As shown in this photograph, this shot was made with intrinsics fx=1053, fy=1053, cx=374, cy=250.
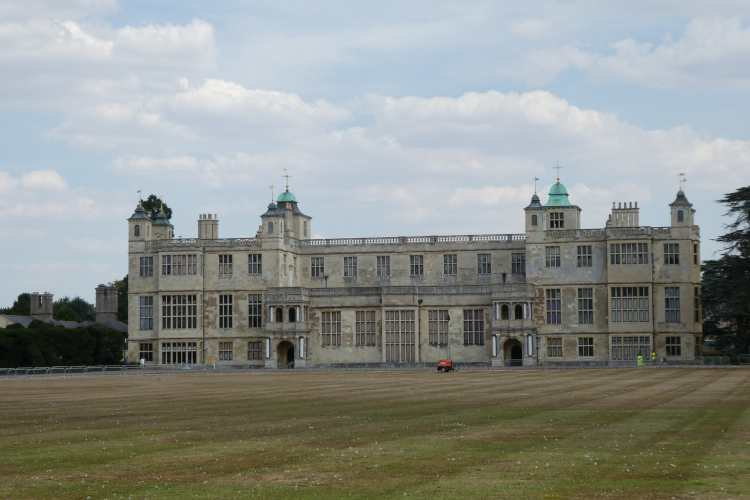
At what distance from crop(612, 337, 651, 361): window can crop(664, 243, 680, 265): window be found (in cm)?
621

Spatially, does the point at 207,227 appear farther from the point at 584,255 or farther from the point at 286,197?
the point at 584,255

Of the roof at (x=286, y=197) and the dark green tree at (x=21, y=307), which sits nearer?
the roof at (x=286, y=197)

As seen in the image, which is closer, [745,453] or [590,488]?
[590,488]

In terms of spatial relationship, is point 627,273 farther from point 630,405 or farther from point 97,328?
point 630,405

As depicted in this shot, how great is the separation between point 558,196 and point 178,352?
3428cm

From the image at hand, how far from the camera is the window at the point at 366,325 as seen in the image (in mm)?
85500

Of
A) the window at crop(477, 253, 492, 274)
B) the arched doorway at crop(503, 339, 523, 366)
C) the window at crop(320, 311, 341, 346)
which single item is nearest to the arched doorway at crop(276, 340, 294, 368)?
the window at crop(320, 311, 341, 346)

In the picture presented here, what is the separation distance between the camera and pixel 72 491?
16922 millimetres

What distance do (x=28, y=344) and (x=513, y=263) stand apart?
3878cm

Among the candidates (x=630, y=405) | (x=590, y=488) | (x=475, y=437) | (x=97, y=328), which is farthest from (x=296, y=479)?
(x=97, y=328)

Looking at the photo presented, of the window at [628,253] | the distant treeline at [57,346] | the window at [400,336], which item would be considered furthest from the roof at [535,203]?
the distant treeline at [57,346]

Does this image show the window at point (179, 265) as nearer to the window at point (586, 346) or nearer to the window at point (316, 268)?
the window at point (316, 268)

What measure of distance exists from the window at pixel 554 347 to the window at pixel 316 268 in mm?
20328

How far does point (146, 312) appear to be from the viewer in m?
89.9
